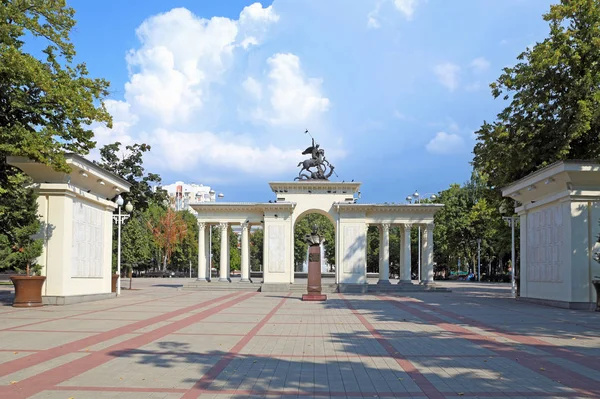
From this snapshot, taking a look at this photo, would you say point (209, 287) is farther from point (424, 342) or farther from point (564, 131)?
point (424, 342)

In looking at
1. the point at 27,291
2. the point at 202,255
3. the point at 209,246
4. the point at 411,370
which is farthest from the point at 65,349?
the point at 209,246

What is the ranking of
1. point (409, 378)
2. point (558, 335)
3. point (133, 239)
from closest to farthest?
point (409, 378)
point (558, 335)
point (133, 239)

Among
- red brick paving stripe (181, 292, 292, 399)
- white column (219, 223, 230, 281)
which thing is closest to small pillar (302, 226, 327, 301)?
red brick paving stripe (181, 292, 292, 399)

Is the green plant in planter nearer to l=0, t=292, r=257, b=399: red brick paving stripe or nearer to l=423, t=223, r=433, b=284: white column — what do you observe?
l=0, t=292, r=257, b=399: red brick paving stripe

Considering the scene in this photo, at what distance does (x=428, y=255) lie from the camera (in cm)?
4166

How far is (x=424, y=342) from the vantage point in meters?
12.5

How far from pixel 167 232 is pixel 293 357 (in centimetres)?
6615

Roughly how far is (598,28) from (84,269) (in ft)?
82.7

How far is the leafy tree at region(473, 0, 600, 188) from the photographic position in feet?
82.9

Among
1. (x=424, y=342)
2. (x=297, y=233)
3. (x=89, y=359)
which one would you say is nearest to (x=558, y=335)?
(x=424, y=342)

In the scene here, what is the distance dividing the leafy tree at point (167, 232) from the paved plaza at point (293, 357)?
187 feet

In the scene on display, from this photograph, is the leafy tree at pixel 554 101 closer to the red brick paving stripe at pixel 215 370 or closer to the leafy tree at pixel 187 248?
the red brick paving stripe at pixel 215 370

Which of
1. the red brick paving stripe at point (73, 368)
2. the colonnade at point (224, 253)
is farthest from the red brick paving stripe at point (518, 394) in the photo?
the colonnade at point (224, 253)

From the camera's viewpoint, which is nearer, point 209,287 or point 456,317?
point 456,317
